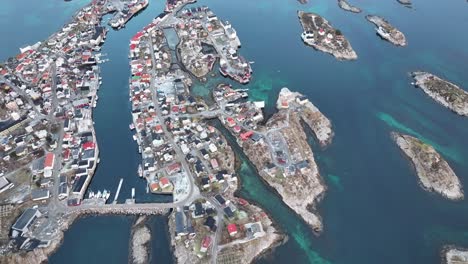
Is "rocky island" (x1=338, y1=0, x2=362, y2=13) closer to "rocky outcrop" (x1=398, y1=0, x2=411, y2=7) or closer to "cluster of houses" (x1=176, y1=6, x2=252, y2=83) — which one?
"rocky outcrop" (x1=398, y1=0, x2=411, y2=7)

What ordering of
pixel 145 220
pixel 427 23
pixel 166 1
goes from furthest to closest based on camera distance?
pixel 166 1, pixel 427 23, pixel 145 220

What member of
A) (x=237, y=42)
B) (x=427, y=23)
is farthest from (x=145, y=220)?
(x=427, y=23)

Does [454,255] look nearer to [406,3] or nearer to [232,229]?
[232,229]

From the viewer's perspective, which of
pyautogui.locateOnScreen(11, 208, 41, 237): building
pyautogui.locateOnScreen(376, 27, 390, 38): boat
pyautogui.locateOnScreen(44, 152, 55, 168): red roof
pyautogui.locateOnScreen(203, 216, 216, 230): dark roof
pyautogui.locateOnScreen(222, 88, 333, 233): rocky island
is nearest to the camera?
pyautogui.locateOnScreen(203, 216, 216, 230): dark roof

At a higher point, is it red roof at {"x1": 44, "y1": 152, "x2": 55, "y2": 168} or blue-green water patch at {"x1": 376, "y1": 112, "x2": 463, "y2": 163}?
red roof at {"x1": 44, "y1": 152, "x2": 55, "y2": 168}

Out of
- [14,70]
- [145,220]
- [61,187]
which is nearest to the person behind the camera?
[145,220]

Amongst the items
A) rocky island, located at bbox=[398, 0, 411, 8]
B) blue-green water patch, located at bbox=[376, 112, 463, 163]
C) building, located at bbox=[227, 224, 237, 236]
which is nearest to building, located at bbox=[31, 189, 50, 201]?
building, located at bbox=[227, 224, 237, 236]

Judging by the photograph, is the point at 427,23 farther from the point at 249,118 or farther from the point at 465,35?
the point at 249,118
